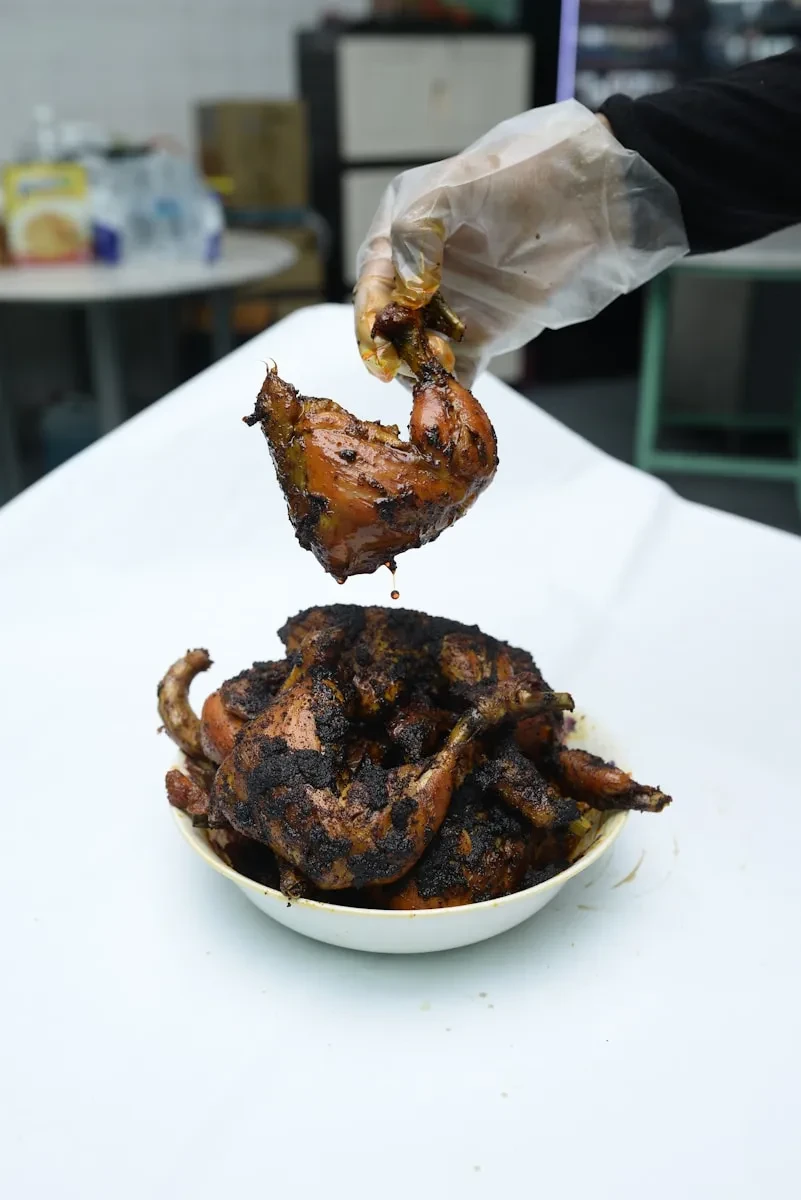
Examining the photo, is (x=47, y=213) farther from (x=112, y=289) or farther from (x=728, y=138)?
(x=728, y=138)

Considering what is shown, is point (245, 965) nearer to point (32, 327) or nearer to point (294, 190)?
point (294, 190)

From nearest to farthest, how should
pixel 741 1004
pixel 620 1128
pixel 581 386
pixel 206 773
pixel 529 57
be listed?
pixel 620 1128 → pixel 741 1004 → pixel 206 773 → pixel 529 57 → pixel 581 386

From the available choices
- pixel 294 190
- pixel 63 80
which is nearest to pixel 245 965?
pixel 294 190

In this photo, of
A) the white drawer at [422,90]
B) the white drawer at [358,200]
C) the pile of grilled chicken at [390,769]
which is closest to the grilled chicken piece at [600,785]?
the pile of grilled chicken at [390,769]

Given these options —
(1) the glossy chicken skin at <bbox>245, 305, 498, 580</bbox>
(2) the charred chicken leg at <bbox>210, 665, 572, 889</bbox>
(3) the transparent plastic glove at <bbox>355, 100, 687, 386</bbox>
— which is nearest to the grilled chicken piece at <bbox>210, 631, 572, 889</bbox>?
(2) the charred chicken leg at <bbox>210, 665, 572, 889</bbox>

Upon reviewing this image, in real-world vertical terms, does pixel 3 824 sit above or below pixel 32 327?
above

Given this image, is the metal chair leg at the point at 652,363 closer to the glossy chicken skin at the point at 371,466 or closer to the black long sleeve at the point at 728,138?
the black long sleeve at the point at 728,138
